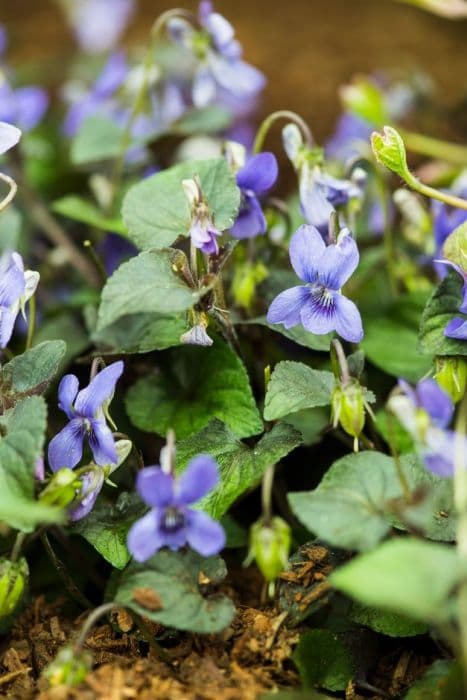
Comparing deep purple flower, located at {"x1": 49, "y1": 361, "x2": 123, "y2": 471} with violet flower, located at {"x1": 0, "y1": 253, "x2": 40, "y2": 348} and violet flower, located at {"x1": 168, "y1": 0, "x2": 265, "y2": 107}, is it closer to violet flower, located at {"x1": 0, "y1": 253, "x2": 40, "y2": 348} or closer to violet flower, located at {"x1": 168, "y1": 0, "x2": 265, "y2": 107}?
violet flower, located at {"x1": 0, "y1": 253, "x2": 40, "y2": 348}

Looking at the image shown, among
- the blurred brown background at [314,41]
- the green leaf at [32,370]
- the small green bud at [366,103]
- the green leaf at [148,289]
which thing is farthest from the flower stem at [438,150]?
the green leaf at [32,370]

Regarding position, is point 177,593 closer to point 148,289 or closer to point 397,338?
point 148,289

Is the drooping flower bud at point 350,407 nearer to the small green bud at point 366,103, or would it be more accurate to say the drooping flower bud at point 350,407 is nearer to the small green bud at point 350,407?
the small green bud at point 350,407

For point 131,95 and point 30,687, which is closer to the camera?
point 30,687

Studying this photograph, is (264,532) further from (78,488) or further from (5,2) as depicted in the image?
(5,2)

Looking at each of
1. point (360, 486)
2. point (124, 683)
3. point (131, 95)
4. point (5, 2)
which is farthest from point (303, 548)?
point (5, 2)

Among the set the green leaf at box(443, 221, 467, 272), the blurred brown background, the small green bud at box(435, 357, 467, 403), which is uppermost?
the green leaf at box(443, 221, 467, 272)

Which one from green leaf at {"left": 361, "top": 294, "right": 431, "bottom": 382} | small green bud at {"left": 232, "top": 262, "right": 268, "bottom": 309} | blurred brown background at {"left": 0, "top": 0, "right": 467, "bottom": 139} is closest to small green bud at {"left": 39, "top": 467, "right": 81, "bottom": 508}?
small green bud at {"left": 232, "top": 262, "right": 268, "bottom": 309}
